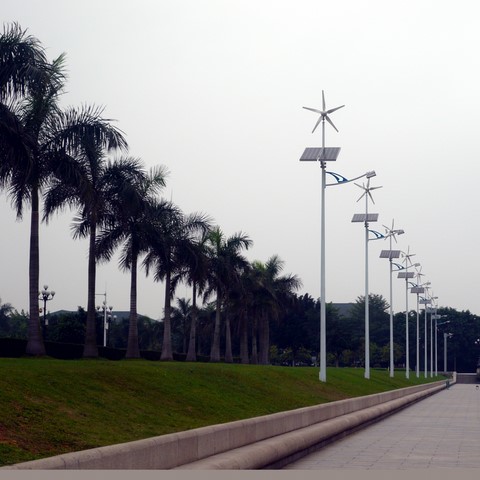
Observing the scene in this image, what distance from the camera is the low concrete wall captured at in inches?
431

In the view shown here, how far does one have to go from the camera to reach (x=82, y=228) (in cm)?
4119

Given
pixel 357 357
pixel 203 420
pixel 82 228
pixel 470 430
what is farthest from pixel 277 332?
pixel 203 420

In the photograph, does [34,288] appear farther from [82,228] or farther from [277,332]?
[277,332]

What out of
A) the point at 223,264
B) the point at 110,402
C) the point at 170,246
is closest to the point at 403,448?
the point at 110,402

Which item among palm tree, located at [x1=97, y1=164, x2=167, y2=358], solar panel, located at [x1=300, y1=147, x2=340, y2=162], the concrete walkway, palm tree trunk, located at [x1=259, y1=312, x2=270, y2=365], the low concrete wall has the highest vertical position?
solar panel, located at [x1=300, y1=147, x2=340, y2=162]

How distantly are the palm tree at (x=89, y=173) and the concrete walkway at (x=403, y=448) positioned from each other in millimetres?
11698

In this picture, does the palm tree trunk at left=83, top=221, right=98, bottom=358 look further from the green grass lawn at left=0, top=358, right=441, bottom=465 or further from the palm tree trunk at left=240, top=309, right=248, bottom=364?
the palm tree trunk at left=240, top=309, right=248, bottom=364

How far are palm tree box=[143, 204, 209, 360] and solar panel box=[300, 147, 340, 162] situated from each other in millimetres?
8623

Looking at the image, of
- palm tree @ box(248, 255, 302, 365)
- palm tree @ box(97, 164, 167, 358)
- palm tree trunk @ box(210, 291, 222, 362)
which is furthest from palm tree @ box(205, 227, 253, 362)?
palm tree @ box(97, 164, 167, 358)

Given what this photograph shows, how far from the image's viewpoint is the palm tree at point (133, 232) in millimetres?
41125

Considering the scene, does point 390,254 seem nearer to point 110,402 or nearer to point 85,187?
point 85,187

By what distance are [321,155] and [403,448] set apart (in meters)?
22.6

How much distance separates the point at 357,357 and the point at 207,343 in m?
34.1

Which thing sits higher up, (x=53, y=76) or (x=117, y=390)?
(x=53, y=76)
